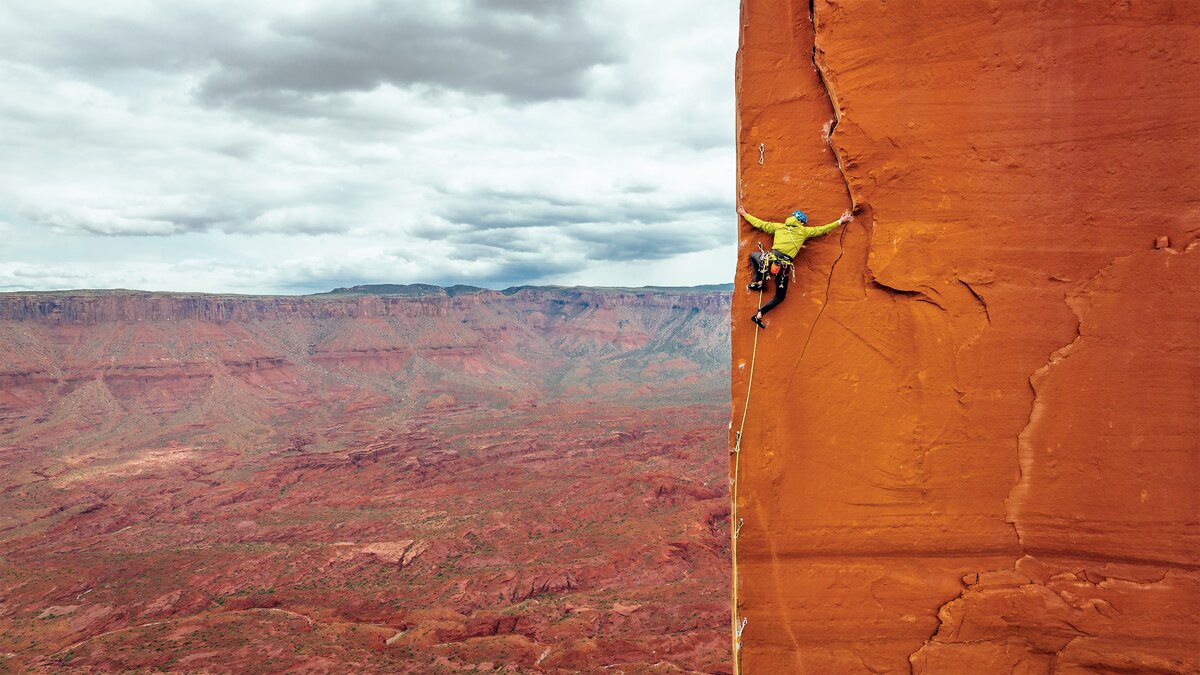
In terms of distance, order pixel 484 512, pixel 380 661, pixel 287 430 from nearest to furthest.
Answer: pixel 380 661 → pixel 484 512 → pixel 287 430

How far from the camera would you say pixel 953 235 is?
3.91 metres

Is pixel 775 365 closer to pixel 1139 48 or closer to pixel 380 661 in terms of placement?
pixel 1139 48

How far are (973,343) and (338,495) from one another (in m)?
60.6

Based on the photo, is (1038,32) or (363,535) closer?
(1038,32)

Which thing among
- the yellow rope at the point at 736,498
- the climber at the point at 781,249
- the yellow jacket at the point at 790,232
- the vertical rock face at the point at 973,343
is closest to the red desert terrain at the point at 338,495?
the yellow rope at the point at 736,498

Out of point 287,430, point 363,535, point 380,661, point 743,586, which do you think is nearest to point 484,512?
point 363,535

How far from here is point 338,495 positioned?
5688cm

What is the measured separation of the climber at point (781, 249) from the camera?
12.9 ft

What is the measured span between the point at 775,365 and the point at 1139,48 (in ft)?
8.99

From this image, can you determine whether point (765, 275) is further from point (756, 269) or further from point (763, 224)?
point (763, 224)

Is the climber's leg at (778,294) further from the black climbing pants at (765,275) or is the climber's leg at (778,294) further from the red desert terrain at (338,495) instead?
the red desert terrain at (338,495)

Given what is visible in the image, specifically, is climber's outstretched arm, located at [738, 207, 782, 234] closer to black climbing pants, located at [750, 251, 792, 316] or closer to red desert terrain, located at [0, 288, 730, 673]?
black climbing pants, located at [750, 251, 792, 316]

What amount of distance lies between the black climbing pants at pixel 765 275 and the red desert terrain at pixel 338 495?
73.9 ft

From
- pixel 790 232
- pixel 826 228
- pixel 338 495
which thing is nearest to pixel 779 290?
pixel 790 232
